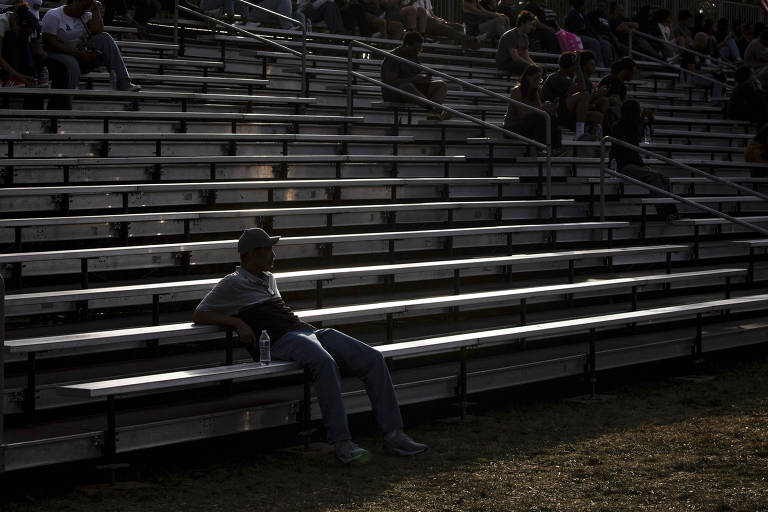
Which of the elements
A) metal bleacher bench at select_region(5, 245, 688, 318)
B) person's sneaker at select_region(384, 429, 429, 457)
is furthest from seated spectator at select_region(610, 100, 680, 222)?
person's sneaker at select_region(384, 429, 429, 457)

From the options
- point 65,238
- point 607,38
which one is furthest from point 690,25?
point 65,238

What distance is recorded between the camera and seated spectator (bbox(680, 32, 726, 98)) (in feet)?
62.5

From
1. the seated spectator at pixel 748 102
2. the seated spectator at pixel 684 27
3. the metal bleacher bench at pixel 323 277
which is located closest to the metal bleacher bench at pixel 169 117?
the metal bleacher bench at pixel 323 277

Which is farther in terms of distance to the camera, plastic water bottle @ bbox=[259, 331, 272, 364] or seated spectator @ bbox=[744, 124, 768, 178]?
seated spectator @ bbox=[744, 124, 768, 178]

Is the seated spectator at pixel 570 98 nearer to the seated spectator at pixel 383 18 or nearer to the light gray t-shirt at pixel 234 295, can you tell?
the seated spectator at pixel 383 18

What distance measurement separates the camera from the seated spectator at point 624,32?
19344 mm

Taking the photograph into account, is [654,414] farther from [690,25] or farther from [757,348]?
[690,25]

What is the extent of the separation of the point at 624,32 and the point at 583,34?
1338 millimetres

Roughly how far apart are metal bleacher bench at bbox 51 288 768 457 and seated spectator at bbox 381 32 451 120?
4.23 m

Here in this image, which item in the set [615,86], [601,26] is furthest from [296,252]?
[601,26]

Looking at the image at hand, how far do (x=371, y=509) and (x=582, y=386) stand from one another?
333cm

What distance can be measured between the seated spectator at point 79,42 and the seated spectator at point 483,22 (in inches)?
297

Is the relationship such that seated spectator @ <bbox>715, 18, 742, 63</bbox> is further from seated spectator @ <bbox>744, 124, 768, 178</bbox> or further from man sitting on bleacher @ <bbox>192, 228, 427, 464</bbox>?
man sitting on bleacher @ <bbox>192, 228, 427, 464</bbox>

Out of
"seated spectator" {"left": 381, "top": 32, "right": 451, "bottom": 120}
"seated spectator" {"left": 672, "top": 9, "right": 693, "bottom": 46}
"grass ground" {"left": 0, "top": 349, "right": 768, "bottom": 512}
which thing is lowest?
"grass ground" {"left": 0, "top": 349, "right": 768, "bottom": 512}
